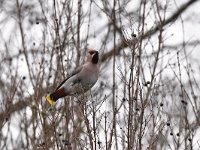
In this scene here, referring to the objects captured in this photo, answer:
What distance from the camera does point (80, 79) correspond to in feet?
21.6

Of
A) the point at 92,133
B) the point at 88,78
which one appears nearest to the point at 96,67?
the point at 88,78

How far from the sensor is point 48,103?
21.2 feet

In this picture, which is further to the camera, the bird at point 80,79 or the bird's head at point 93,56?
the bird's head at point 93,56

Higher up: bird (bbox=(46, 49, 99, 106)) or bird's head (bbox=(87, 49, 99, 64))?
bird's head (bbox=(87, 49, 99, 64))

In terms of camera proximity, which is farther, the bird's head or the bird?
the bird's head

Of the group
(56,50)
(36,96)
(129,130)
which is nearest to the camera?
(129,130)

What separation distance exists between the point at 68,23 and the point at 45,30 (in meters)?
0.82

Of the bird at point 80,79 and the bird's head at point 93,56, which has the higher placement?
the bird's head at point 93,56

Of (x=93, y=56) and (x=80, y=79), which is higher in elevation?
(x=93, y=56)

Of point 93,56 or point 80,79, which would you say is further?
point 93,56

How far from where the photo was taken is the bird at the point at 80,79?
6230mm

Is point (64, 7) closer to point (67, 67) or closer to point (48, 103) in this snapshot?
point (67, 67)

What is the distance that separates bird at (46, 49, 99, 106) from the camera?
6.23m

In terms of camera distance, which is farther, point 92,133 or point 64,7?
point 64,7
